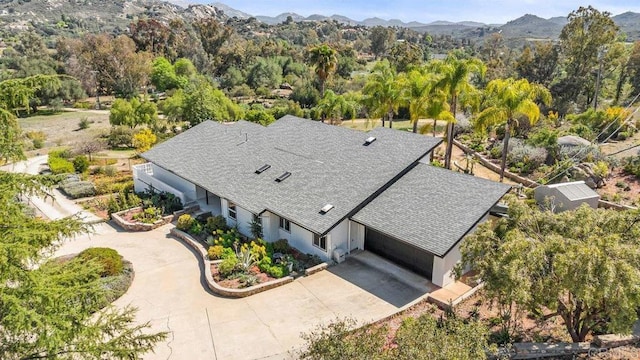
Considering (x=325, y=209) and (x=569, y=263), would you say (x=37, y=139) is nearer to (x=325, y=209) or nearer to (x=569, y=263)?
(x=325, y=209)

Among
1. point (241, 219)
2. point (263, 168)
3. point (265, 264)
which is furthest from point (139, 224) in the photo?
point (265, 264)

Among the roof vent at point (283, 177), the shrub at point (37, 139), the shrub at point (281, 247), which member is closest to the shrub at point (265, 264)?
the shrub at point (281, 247)

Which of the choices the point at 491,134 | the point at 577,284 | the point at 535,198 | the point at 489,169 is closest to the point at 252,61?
the point at 491,134

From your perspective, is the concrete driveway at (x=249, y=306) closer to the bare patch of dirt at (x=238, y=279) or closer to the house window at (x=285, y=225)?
the bare patch of dirt at (x=238, y=279)

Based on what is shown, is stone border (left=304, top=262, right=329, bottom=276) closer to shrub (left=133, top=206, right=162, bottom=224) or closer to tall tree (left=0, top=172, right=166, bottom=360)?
tall tree (left=0, top=172, right=166, bottom=360)

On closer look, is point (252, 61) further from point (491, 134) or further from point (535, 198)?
point (535, 198)

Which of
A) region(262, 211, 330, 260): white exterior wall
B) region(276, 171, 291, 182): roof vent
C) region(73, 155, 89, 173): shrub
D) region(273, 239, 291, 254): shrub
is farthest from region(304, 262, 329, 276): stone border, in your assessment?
region(73, 155, 89, 173): shrub

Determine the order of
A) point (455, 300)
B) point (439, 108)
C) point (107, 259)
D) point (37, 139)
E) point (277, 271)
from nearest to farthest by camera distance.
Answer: point (455, 300) → point (277, 271) → point (107, 259) → point (439, 108) → point (37, 139)
